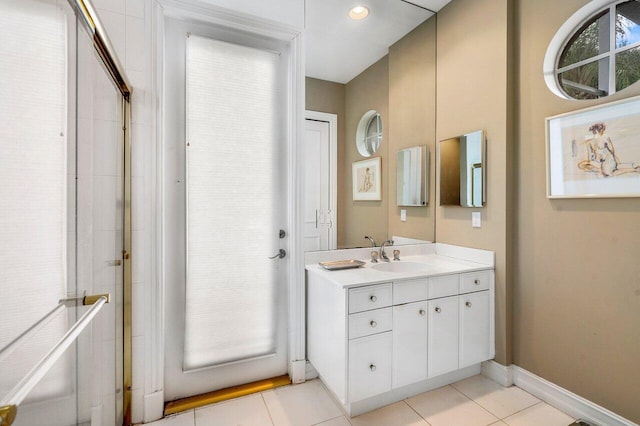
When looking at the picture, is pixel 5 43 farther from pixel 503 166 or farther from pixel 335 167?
pixel 503 166

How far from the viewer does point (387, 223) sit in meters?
2.50

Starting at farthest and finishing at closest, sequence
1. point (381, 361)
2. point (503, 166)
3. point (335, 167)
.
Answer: point (335, 167) → point (503, 166) → point (381, 361)

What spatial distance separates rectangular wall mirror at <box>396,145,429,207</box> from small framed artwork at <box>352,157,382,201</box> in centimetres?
20

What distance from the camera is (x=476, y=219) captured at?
2.26 meters

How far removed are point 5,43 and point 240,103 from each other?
4.52 ft

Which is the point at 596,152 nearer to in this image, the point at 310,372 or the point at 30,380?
the point at 310,372

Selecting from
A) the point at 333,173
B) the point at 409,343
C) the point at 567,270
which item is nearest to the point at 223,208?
the point at 333,173

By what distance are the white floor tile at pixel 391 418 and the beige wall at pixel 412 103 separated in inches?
48.4

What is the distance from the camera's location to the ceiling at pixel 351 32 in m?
2.17

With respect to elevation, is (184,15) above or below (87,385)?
above

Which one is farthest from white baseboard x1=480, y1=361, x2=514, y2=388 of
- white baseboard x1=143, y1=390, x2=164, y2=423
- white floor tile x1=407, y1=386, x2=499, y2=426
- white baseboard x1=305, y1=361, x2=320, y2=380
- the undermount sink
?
white baseboard x1=143, y1=390, x2=164, y2=423

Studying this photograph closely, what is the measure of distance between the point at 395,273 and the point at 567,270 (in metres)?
0.99

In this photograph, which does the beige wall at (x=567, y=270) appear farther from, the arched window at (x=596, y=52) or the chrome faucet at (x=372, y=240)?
the chrome faucet at (x=372, y=240)

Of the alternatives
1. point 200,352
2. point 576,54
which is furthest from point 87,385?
point 576,54
